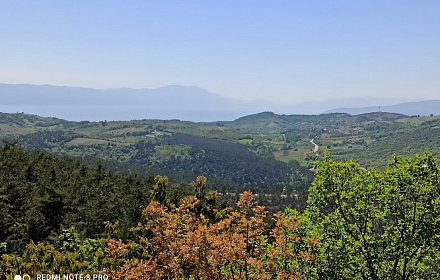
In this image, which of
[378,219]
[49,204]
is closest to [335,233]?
[378,219]

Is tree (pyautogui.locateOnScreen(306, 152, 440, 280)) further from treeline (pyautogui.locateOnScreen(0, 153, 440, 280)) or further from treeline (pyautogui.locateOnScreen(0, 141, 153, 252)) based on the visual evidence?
treeline (pyautogui.locateOnScreen(0, 141, 153, 252))

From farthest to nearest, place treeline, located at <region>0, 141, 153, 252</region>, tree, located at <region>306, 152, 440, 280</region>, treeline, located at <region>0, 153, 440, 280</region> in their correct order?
1. treeline, located at <region>0, 141, 153, 252</region>
2. tree, located at <region>306, 152, 440, 280</region>
3. treeline, located at <region>0, 153, 440, 280</region>

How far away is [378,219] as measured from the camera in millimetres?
12039

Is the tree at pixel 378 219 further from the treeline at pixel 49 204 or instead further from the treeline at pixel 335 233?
the treeline at pixel 49 204

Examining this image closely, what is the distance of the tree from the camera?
11.0 meters

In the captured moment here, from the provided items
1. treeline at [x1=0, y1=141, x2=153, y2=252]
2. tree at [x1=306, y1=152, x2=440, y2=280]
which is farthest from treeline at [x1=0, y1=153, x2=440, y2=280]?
treeline at [x1=0, y1=141, x2=153, y2=252]

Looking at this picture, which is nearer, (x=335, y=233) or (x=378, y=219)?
(x=378, y=219)

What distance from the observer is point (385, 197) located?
1169 centimetres

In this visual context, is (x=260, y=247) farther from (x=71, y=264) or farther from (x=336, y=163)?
(x=71, y=264)

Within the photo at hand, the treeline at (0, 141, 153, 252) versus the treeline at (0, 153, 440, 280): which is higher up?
the treeline at (0, 153, 440, 280)

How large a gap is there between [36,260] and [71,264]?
4.00 feet

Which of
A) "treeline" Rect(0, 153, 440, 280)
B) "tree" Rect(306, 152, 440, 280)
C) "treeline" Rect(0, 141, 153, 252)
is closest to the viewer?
"treeline" Rect(0, 153, 440, 280)

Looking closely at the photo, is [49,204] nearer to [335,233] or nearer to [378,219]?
[335,233]

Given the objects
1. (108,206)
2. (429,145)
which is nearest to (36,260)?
(108,206)
